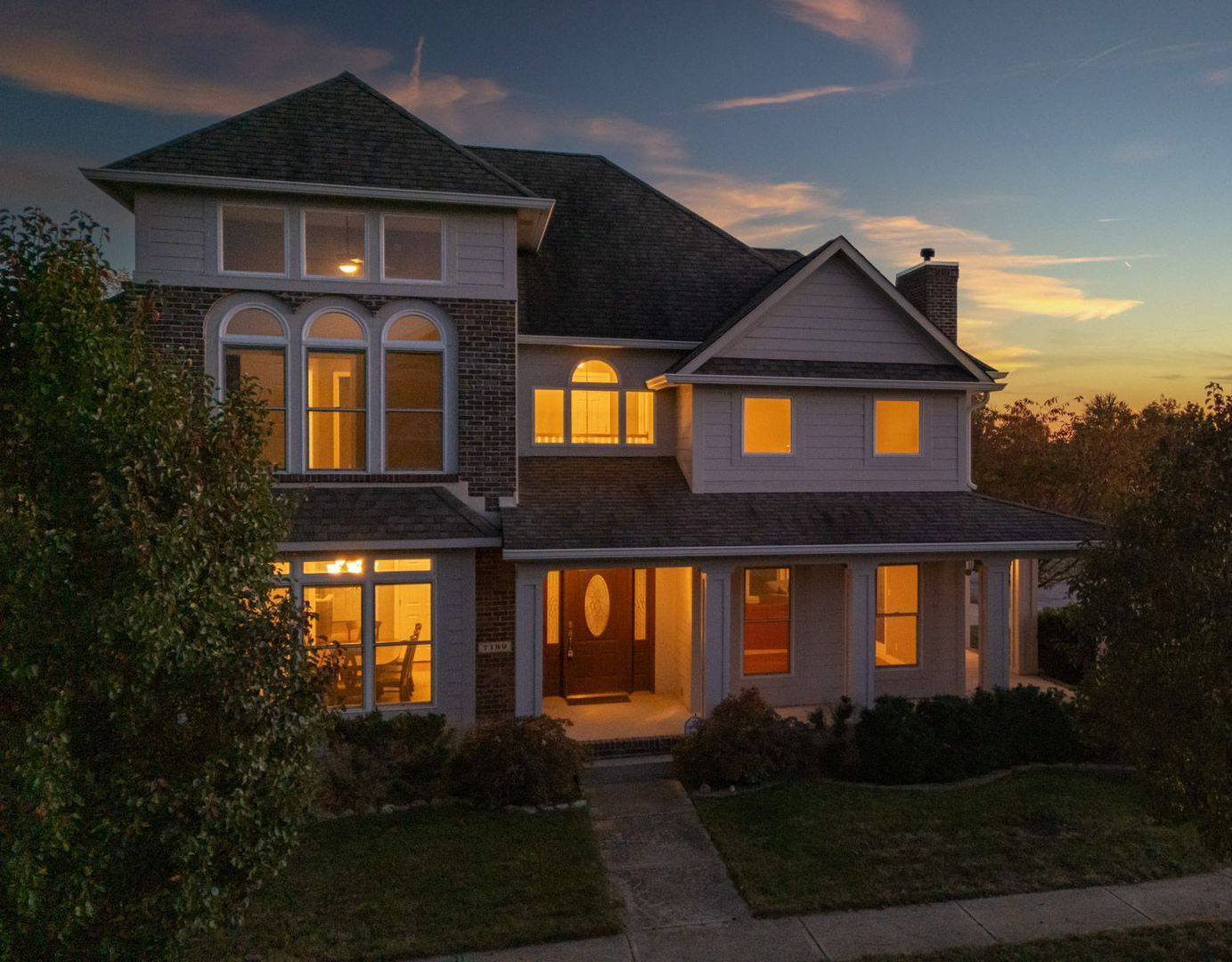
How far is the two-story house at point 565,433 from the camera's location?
1180 cm

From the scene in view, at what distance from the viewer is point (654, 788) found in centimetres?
1119

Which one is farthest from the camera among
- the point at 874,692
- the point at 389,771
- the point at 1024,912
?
the point at 874,692

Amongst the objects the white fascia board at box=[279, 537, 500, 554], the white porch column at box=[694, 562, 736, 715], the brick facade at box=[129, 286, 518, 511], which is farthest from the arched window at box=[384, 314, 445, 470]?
the white porch column at box=[694, 562, 736, 715]

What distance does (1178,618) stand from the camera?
22.3ft

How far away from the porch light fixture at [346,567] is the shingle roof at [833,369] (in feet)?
21.1

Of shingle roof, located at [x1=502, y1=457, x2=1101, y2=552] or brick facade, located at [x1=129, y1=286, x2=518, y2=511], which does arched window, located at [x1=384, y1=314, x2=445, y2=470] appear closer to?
brick facade, located at [x1=129, y1=286, x2=518, y2=511]

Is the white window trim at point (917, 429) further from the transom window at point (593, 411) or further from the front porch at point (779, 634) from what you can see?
the transom window at point (593, 411)

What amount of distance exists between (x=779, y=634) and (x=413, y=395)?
774 cm

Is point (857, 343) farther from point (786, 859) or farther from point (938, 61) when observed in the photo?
point (786, 859)

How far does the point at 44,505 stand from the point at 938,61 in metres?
18.0

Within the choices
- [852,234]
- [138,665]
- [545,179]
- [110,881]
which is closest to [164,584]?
[138,665]

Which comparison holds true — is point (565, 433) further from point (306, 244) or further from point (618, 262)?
point (306, 244)

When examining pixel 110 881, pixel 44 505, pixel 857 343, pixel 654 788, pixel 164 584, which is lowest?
pixel 654 788

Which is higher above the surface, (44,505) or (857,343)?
(857,343)
